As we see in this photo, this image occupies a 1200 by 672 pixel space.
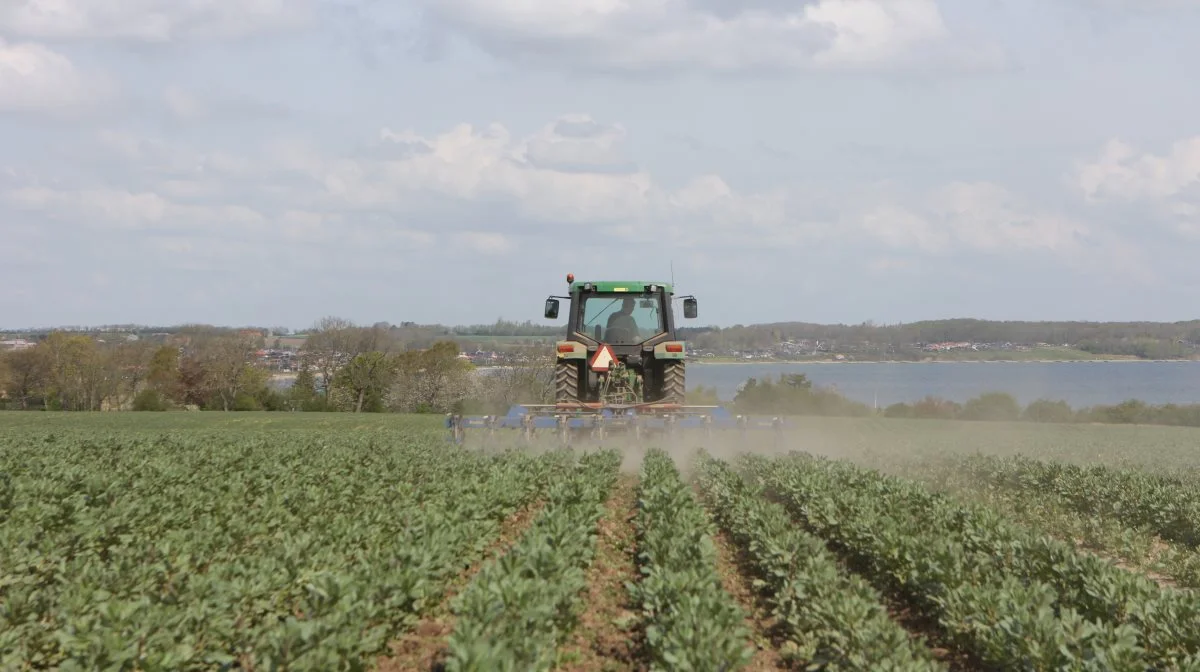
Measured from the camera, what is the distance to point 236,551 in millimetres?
8773

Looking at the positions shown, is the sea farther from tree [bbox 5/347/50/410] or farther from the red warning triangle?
the red warning triangle

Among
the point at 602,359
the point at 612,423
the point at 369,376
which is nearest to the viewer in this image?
the point at 612,423

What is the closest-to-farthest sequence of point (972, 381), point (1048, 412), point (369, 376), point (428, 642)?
point (428, 642)
point (1048, 412)
point (369, 376)
point (972, 381)

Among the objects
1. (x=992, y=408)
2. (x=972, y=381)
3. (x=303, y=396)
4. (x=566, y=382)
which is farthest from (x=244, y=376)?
(x=972, y=381)

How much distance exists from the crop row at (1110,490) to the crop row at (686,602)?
5.57m

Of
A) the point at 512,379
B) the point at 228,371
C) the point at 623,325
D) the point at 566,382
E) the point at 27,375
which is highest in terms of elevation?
the point at 623,325

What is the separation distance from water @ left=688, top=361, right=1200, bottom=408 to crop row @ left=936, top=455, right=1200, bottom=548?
32041mm

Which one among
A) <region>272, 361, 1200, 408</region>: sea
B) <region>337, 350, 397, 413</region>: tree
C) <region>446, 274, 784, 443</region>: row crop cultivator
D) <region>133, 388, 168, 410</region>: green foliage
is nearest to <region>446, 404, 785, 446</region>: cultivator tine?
<region>446, 274, 784, 443</region>: row crop cultivator

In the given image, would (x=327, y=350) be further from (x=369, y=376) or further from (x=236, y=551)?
(x=236, y=551)

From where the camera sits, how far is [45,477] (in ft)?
38.1

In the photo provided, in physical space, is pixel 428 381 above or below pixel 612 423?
below

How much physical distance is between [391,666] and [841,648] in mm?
2769

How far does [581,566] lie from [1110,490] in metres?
7.74

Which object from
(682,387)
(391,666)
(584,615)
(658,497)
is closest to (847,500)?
(658,497)
